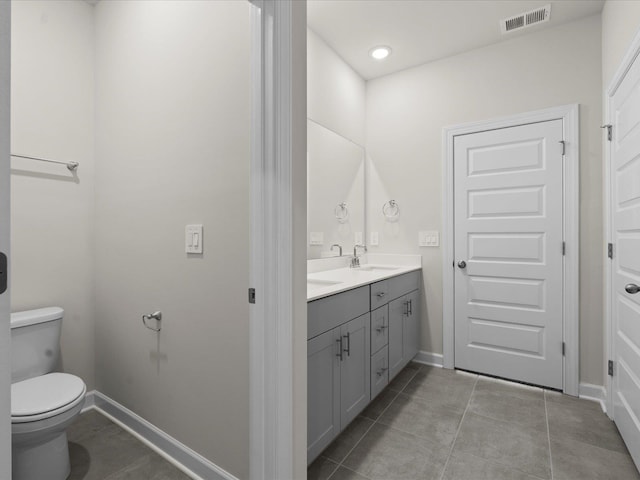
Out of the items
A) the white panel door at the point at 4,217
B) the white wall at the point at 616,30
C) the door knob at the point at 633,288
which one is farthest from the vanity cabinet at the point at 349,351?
the white wall at the point at 616,30

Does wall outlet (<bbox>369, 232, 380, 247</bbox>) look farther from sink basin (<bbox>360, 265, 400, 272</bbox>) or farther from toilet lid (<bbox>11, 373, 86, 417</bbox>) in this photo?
toilet lid (<bbox>11, 373, 86, 417</bbox>)

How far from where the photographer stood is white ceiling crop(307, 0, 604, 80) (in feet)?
7.33

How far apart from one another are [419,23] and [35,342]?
3070mm

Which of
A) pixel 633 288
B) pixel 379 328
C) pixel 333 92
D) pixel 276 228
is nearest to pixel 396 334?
pixel 379 328

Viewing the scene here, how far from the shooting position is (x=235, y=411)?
4.53 feet

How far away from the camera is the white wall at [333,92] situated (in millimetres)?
2551

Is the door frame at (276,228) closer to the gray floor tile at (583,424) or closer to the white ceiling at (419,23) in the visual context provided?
the white ceiling at (419,23)

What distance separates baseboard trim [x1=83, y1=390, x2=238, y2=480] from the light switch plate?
0.92 m

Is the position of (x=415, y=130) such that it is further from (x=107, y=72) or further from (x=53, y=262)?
(x=53, y=262)

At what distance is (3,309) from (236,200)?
833 mm

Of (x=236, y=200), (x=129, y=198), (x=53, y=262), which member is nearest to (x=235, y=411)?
(x=236, y=200)

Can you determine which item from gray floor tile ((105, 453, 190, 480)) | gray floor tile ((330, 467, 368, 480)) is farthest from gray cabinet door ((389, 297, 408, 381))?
gray floor tile ((105, 453, 190, 480))

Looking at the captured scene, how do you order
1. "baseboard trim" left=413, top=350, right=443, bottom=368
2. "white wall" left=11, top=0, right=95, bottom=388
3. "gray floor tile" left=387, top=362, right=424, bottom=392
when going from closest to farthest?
"white wall" left=11, top=0, right=95, bottom=388
"gray floor tile" left=387, top=362, right=424, bottom=392
"baseboard trim" left=413, top=350, right=443, bottom=368

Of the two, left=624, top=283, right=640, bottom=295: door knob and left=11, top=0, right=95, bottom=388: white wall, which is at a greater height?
left=11, top=0, right=95, bottom=388: white wall
